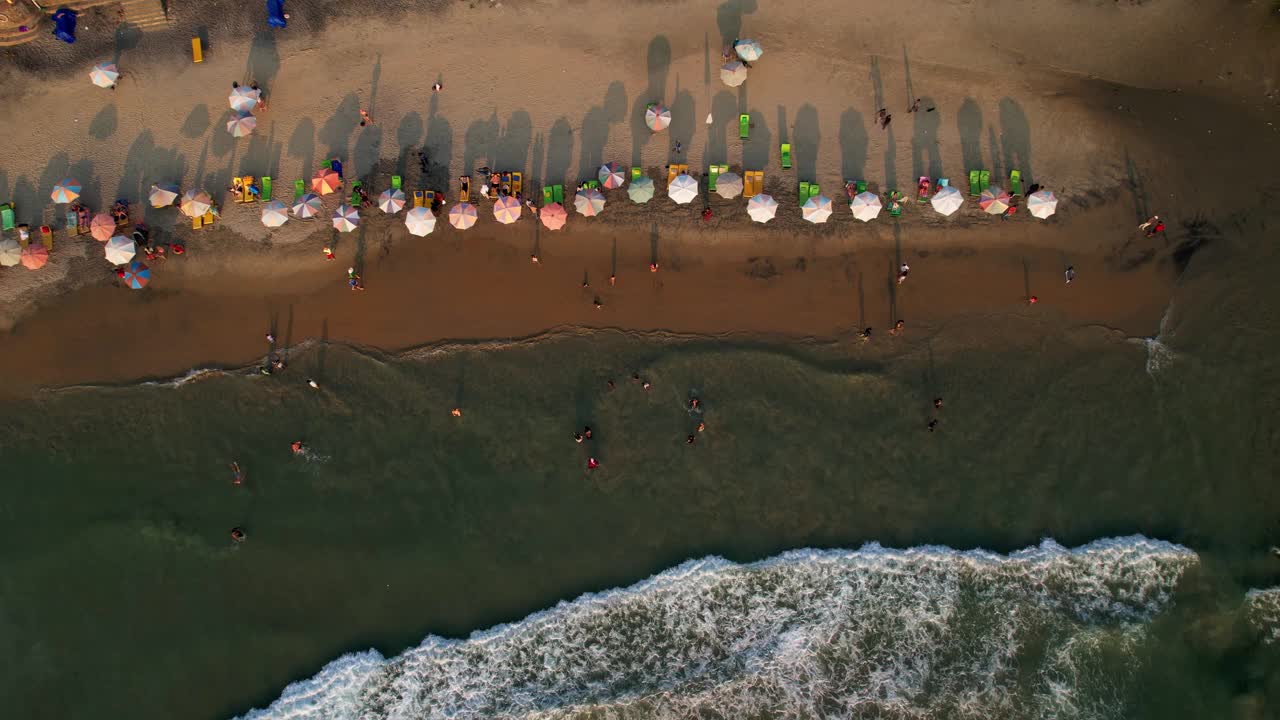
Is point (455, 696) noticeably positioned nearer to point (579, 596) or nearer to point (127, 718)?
point (579, 596)

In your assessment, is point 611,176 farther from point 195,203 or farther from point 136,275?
point 136,275

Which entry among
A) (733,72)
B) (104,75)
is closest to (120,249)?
(104,75)

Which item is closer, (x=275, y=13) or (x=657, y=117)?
(x=657, y=117)

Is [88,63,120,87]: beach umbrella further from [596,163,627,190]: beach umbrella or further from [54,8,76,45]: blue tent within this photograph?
[596,163,627,190]: beach umbrella

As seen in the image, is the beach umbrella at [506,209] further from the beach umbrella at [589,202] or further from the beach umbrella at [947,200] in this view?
the beach umbrella at [947,200]

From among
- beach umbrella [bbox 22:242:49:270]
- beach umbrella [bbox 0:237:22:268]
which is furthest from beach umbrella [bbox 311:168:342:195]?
beach umbrella [bbox 0:237:22:268]

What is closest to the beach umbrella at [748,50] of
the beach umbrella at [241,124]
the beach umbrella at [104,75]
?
the beach umbrella at [241,124]
